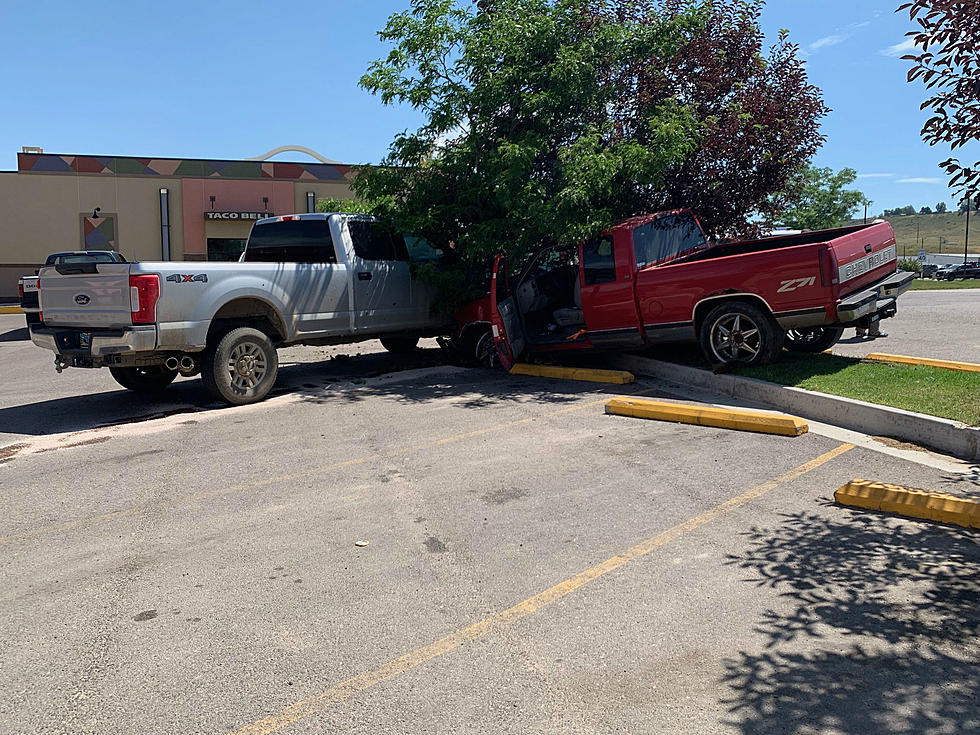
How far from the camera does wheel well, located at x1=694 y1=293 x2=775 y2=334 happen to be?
9.27m

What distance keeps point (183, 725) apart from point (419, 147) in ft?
33.3

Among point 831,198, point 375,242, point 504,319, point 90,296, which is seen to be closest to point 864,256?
point 504,319

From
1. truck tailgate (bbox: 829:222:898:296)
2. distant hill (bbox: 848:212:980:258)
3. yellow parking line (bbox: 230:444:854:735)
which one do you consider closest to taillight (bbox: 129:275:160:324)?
yellow parking line (bbox: 230:444:854:735)

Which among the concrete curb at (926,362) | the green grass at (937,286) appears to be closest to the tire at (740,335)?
the concrete curb at (926,362)

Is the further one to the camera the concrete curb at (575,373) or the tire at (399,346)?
the tire at (399,346)

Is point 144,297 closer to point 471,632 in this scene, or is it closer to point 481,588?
point 481,588

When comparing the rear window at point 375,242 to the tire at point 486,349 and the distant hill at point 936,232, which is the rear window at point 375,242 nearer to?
the tire at point 486,349

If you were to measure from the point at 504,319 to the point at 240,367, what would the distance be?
3.40 metres

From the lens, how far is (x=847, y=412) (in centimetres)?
774

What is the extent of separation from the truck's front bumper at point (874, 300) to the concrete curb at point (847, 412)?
109 centimetres

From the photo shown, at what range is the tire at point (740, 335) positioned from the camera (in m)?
9.36

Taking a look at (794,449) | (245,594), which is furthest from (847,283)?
(245,594)

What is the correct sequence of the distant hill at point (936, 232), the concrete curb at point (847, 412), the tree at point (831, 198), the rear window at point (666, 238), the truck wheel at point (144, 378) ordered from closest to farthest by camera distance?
1. the concrete curb at point (847, 412)
2. the truck wheel at point (144, 378)
3. the rear window at point (666, 238)
4. the tree at point (831, 198)
5. the distant hill at point (936, 232)

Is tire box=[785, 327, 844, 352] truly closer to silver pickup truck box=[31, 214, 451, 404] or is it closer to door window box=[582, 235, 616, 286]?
door window box=[582, 235, 616, 286]
